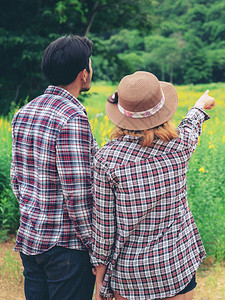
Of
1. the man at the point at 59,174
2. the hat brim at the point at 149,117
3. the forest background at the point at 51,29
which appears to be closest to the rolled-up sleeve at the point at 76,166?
the man at the point at 59,174

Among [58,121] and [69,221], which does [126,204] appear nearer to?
[69,221]

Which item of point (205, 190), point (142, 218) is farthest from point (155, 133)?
point (205, 190)

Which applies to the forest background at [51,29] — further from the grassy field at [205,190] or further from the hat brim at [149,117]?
the hat brim at [149,117]

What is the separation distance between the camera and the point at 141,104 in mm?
1431

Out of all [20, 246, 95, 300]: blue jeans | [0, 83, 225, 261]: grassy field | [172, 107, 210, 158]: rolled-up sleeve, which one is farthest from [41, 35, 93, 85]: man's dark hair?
[0, 83, 225, 261]: grassy field

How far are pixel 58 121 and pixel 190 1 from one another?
221ft

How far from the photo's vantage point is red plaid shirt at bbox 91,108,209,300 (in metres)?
1.41

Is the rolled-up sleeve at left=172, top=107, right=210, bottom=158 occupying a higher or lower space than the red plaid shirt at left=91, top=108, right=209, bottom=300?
higher

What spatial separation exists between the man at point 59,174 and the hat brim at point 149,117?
14 centimetres

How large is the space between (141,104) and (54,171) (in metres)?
0.49

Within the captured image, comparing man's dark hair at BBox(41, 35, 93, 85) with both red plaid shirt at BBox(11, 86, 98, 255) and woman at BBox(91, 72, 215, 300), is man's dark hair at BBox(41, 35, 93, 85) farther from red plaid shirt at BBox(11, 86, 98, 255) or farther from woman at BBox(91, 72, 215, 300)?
woman at BBox(91, 72, 215, 300)

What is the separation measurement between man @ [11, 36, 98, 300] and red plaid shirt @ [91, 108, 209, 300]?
90mm

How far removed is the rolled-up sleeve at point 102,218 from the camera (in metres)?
1.41

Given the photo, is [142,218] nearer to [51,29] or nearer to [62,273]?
[62,273]
